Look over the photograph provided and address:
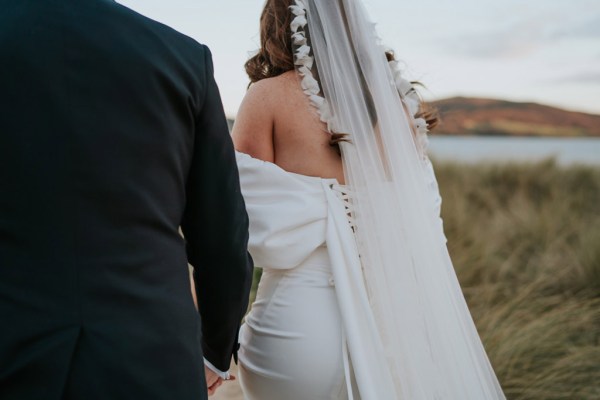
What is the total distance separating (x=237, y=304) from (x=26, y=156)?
756 mm

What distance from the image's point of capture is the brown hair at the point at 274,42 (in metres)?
2.54

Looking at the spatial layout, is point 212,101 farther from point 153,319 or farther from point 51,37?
point 153,319

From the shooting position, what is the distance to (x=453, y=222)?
7477 millimetres

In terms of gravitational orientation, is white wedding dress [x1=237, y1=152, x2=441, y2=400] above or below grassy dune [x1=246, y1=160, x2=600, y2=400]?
above

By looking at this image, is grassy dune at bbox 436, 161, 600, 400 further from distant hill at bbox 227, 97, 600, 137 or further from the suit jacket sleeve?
distant hill at bbox 227, 97, 600, 137

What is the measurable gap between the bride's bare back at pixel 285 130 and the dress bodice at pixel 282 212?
60 millimetres

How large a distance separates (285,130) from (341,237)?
1.56 feet

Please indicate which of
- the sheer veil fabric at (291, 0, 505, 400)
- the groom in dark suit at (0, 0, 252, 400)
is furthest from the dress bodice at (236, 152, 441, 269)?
the groom in dark suit at (0, 0, 252, 400)

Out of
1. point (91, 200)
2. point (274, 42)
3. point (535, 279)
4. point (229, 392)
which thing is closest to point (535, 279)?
point (535, 279)

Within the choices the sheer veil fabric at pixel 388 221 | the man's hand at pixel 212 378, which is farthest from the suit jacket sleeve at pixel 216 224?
the sheer veil fabric at pixel 388 221

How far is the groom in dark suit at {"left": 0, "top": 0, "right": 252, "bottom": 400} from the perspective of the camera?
1313mm

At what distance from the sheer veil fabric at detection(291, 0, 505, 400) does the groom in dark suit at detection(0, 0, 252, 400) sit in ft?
3.26

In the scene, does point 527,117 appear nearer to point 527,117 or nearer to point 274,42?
point 527,117

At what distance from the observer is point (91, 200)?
4.43 ft
